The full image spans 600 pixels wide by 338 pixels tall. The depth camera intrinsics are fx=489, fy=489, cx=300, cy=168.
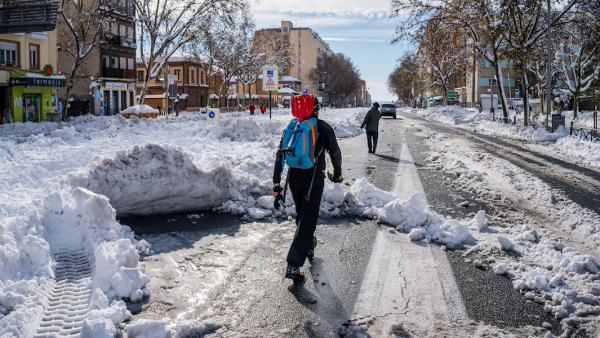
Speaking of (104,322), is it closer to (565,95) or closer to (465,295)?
(465,295)

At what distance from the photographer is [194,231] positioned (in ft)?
21.2

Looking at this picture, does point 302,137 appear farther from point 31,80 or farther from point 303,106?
point 31,80

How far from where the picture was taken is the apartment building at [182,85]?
67625 millimetres

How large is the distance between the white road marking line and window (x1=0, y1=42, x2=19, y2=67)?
113 ft

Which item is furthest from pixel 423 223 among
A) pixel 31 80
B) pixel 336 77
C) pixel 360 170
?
pixel 336 77

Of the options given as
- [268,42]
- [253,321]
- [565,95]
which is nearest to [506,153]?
[253,321]

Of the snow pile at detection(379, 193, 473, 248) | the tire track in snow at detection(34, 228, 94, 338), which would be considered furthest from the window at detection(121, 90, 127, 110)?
the tire track in snow at detection(34, 228, 94, 338)

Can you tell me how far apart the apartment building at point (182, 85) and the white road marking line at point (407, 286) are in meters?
63.5

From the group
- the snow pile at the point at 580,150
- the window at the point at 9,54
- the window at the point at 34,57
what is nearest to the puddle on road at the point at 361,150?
the snow pile at the point at 580,150

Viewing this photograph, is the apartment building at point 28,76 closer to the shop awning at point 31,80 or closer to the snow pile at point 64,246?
the shop awning at point 31,80

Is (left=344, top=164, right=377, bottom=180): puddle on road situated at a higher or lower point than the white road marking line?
higher

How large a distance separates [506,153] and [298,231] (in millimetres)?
13424

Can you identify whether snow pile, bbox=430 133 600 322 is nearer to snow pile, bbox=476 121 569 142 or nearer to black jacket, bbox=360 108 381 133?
black jacket, bbox=360 108 381 133

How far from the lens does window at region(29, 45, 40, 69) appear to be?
34.7m
